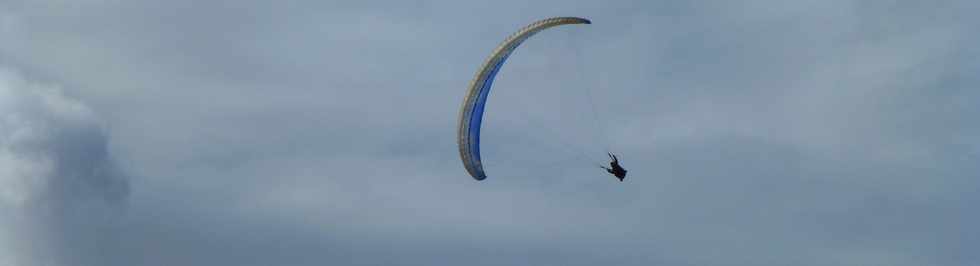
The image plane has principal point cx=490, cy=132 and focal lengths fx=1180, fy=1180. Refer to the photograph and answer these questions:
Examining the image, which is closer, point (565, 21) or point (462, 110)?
point (565, 21)

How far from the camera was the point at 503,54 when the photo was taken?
80562 mm

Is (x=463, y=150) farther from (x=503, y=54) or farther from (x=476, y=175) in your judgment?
(x=503, y=54)

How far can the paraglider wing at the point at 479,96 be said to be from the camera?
78.4 m

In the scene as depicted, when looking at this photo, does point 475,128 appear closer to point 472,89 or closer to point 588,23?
Result: point 472,89

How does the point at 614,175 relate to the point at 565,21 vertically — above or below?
below

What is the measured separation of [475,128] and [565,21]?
12.7m

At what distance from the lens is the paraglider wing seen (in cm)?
7844

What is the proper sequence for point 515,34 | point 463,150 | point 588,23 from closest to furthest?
point 588,23 < point 515,34 < point 463,150

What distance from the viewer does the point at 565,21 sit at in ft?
252

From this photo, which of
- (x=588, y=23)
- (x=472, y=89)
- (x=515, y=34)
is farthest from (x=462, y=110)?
(x=588, y=23)

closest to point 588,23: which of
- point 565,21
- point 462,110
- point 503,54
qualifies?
point 565,21

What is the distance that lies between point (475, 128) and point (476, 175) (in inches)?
148

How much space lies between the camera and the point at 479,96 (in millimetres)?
83188

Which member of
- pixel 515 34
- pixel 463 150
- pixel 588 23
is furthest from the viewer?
Answer: pixel 463 150
